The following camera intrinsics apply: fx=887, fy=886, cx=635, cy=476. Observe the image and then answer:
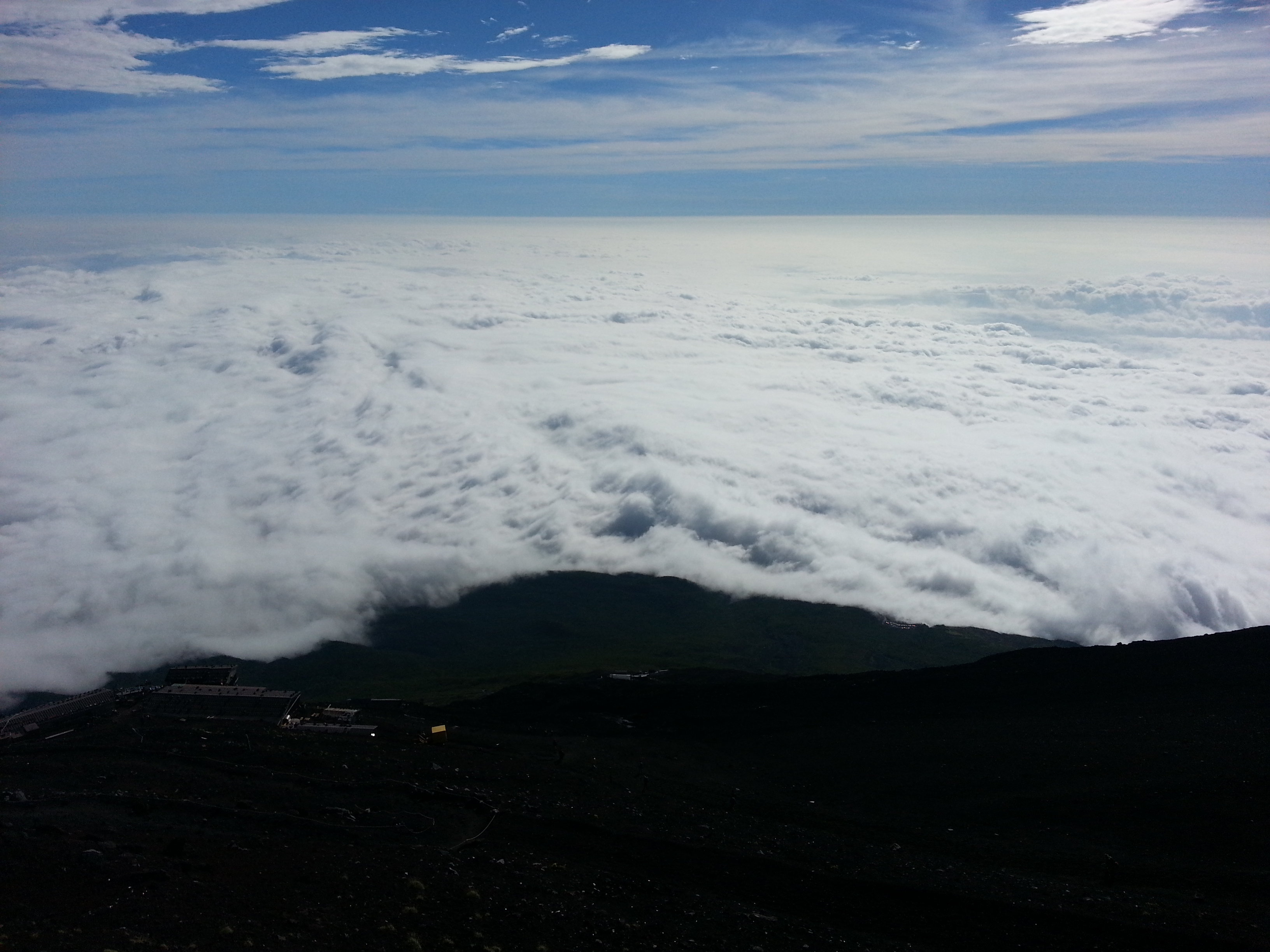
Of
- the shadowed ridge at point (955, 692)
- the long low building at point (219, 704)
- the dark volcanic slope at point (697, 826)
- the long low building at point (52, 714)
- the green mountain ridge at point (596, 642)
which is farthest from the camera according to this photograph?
the green mountain ridge at point (596, 642)

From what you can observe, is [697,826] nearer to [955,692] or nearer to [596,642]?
[955,692]

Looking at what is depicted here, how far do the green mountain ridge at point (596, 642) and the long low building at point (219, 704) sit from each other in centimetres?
2951

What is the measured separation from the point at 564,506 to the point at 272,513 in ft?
139

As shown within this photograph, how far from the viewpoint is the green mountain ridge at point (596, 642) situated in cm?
8494

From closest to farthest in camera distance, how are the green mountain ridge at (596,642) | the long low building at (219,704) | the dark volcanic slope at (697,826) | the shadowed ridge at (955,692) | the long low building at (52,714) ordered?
the dark volcanic slope at (697,826) → the long low building at (52,714) → the long low building at (219,704) → the shadowed ridge at (955,692) → the green mountain ridge at (596,642)

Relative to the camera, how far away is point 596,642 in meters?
96.4

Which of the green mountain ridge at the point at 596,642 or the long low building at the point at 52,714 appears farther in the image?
the green mountain ridge at the point at 596,642

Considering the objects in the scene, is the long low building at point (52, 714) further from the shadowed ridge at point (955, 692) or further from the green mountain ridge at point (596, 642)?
the green mountain ridge at point (596, 642)

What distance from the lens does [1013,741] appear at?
41562mm

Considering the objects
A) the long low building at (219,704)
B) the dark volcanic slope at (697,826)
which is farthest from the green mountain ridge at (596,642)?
the dark volcanic slope at (697,826)

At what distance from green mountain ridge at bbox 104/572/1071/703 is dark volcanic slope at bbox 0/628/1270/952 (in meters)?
35.5

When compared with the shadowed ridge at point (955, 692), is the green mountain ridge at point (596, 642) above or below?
below

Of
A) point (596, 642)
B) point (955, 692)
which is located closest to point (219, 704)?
point (955, 692)

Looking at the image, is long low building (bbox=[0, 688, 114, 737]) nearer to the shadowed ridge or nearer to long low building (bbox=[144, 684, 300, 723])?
long low building (bbox=[144, 684, 300, 723])
